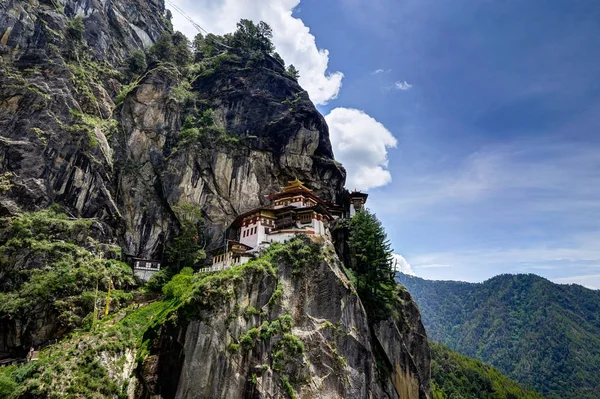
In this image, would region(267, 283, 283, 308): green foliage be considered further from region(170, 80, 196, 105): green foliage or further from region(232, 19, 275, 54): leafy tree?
region(232, 19, 275, 54): leafy tree

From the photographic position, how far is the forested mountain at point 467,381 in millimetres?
95631

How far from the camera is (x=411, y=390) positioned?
41562mm

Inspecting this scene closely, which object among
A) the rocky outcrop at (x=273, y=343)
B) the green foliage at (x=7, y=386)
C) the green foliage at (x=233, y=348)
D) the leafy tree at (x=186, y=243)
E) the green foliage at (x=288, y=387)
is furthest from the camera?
the leafy tree at (x=186, y=243)

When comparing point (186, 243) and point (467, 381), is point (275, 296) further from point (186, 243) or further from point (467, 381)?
point (467, 381)

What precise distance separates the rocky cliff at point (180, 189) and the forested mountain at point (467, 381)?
60154mm

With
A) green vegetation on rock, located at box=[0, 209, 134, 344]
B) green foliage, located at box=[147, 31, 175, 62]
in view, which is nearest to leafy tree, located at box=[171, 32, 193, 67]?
green foliage, located at box=[147, 31, 175, 62]

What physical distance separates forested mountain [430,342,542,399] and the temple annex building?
7168 centimetres

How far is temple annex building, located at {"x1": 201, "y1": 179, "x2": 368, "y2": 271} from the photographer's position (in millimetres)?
37156

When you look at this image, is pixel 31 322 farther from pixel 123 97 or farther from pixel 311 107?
pixel 311 107

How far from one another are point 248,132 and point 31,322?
36.4 m

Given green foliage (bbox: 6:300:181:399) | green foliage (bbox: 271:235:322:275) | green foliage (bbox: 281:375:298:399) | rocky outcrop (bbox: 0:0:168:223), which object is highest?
rocky outcrop (bbox: 0:0:168:223)

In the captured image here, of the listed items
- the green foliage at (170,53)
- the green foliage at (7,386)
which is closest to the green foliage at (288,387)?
the green foliage at (7,386)

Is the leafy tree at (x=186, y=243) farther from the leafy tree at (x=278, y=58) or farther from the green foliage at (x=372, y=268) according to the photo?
the leafy tree at (x=278, y=58)

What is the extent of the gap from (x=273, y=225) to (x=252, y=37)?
46496mm
